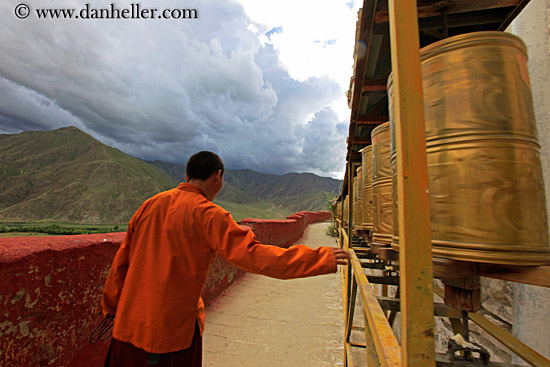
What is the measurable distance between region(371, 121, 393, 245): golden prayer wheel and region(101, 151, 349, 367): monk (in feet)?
3.15

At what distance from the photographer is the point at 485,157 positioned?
3.40 ft

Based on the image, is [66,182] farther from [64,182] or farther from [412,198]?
[412,198]

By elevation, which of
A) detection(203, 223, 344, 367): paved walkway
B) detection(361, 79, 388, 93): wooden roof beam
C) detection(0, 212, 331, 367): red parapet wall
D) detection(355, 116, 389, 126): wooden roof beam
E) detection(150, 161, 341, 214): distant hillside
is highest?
detection(150, 161, 341, 214): distant hillside

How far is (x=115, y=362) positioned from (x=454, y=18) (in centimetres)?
295

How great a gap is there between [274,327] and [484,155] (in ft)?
12.0

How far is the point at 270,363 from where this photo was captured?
292 centimetres

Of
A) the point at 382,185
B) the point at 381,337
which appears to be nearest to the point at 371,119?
the point at 382,185

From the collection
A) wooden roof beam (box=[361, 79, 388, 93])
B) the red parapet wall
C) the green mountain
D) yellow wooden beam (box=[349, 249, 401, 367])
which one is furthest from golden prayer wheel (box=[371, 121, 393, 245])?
the green mountain

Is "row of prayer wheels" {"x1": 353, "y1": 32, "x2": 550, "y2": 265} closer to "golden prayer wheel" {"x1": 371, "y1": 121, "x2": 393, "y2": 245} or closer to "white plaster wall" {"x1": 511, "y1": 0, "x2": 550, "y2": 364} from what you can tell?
"golden prayer wheel" {"x1": 371, "y1": 121, "x2": 393, "y2": 245}

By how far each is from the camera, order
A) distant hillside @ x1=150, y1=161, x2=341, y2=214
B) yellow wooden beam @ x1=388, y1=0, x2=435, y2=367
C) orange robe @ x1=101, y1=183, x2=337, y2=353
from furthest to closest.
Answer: distant hillside @ x1=150, y1=161, x2=341, y2=214
orange robe @ x1=101, y1=183, x2=337, y2=353
yellow wooden beam @ x1=388, y1=0, x2=435, y2=367

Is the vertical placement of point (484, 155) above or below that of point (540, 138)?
below

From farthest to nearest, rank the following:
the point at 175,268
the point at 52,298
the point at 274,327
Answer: the point at 274,327 → the point at 52,298 → the point at 175,268

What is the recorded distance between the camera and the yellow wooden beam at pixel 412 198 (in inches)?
32.5

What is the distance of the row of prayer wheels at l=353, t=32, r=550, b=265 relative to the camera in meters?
0.99
